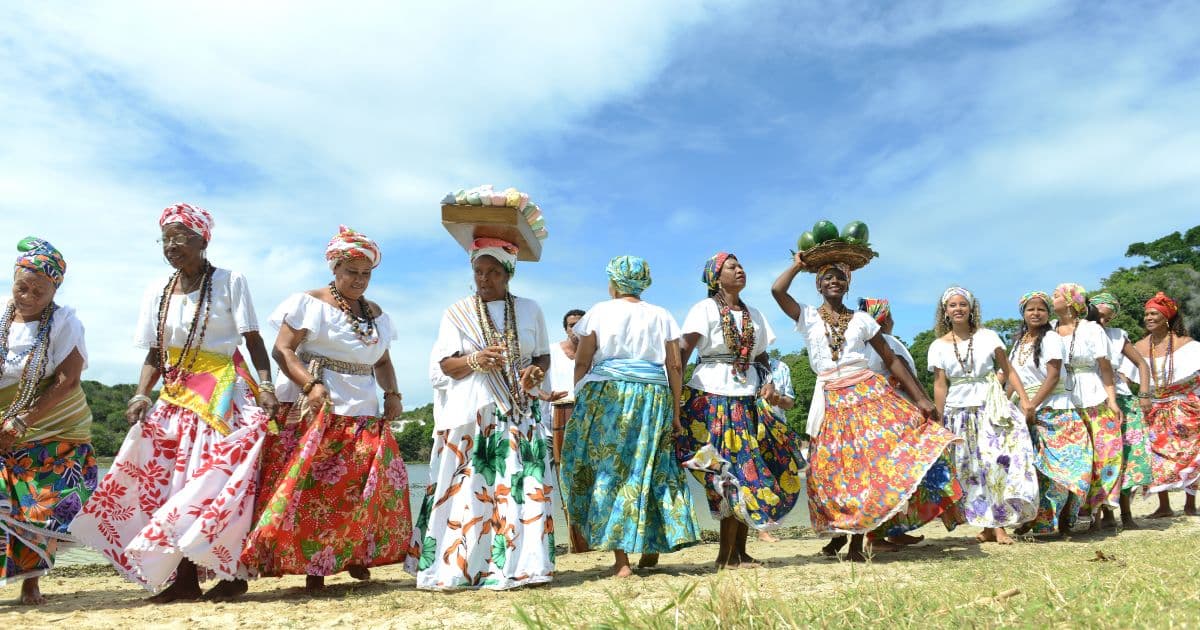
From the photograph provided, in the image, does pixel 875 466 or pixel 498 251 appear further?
pixel 875 466

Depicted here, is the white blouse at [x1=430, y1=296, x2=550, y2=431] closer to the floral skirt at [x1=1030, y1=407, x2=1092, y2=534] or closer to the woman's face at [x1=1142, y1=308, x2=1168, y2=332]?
the floral skirt at [x1=1030, y1=407, x2=1092, y2=534]

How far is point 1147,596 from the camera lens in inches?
87.1

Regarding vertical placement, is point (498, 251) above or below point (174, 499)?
above

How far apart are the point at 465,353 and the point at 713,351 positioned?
1759 mm

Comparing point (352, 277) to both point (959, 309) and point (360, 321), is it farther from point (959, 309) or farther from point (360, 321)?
point (959, 309)

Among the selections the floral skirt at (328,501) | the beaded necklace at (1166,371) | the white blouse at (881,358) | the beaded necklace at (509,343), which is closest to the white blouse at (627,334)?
the beaded necklace at (509,343)

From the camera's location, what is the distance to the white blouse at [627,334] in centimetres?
536

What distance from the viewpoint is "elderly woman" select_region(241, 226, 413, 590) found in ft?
14.8

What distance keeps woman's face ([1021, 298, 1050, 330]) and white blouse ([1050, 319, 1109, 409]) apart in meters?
0.16

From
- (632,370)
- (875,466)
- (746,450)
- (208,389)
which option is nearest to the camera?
(208,389)

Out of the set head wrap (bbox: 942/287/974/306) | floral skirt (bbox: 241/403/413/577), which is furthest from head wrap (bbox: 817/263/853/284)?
floral skirt (bbox: 241/403/413/577)

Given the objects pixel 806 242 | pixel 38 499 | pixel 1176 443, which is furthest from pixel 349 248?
pixel 1176 443

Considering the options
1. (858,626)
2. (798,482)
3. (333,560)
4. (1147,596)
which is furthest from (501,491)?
(1147,596)

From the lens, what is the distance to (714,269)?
19.3ft
